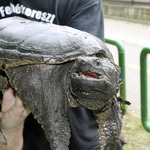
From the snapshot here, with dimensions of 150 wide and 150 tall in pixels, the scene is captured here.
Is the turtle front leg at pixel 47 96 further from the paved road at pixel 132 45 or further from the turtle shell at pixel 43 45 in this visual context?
the paved road at pixel 132 45

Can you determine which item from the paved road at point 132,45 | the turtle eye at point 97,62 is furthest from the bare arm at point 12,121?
the paved road at point 132,45

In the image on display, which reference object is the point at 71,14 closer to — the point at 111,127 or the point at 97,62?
the point at 97,62

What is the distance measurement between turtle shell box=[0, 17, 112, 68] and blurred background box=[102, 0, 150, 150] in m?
2.07

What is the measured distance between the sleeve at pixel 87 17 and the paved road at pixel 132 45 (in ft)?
8.32

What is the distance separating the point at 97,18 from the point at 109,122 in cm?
85

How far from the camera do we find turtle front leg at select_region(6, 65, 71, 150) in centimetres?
126

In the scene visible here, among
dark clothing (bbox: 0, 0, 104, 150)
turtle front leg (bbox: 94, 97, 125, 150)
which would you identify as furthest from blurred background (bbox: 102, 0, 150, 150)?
turtle front leg (bbox: 94, 97, 125, 150)

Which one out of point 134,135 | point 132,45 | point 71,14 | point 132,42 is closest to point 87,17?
point 71,14

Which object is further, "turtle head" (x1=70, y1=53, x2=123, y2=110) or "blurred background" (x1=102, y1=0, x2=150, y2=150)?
"blurred background" (x1=102, y1=0, x2=150, y2=150)

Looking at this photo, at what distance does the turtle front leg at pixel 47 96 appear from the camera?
126cm

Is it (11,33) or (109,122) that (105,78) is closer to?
(109,122)

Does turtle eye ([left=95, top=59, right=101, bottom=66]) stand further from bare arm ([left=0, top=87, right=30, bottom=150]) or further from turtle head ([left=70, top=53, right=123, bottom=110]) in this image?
bare arm ([left=0, top=87, right=30, bottom=150])

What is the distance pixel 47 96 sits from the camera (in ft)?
4.32

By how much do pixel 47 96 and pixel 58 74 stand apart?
6.2 inches
